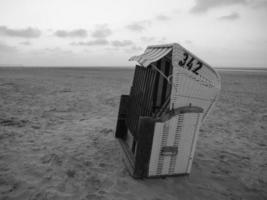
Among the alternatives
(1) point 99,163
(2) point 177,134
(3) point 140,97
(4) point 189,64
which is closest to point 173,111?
(2) point 177,134

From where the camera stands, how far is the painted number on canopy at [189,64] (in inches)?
98.2

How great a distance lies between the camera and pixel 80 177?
2.85 meters

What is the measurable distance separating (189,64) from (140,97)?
45.8 inches

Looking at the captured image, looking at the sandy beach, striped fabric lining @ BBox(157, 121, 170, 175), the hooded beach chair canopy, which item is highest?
the hooded beach chair canopy

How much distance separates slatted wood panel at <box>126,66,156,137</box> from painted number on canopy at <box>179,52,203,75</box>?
1.99 feet

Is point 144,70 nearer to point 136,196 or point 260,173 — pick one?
point 136,196

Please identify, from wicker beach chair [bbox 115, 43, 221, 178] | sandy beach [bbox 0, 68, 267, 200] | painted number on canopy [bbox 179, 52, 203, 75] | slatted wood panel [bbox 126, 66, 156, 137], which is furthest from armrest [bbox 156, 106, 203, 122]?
sandy beach [bbox 0, 68, 267, 200]

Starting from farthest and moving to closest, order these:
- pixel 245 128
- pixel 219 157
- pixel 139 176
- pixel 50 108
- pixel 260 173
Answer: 1. pixel 50 108
2. pixel 245 128
3. pixel 219 157
4. pixel 260 173
5. pixel 139 176

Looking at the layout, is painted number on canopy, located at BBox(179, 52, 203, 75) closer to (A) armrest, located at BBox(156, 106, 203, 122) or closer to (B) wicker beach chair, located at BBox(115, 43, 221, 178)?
(B) wicker beach chair, located at BBox(115, 43, 221, 178)

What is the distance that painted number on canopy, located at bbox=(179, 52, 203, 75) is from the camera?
250cm

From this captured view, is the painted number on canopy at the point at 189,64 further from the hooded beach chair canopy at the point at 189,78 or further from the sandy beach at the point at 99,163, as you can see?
the sandy beach at the point at 99,163

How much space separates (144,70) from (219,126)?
11.7 feet

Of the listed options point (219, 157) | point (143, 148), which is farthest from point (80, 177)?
point (219, 157)

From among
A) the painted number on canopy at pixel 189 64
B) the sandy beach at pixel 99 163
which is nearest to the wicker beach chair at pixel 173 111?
the painted number on canopy at pixel 189 64
